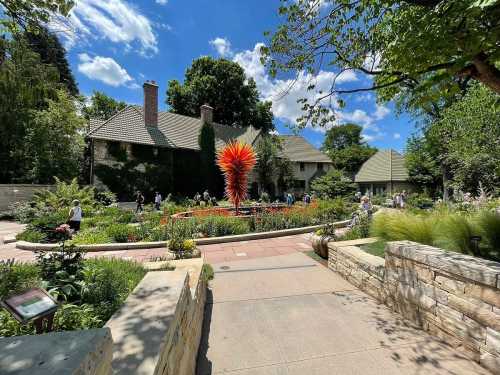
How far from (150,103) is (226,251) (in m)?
19.3

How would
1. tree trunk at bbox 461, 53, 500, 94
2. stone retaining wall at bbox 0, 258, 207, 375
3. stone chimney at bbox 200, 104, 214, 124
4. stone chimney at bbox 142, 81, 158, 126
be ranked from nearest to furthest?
stone retaining wall at bbox 0, 258, 207, 375, tree trunk at bbox 461, 53, 500, 94, stone chimney at bbox 142, 81, 158, 126, stone chimney at bbox 200, 104, 214, 124

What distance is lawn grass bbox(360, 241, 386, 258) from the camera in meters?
5.84

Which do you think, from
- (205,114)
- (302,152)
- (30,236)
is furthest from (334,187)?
(30,236)

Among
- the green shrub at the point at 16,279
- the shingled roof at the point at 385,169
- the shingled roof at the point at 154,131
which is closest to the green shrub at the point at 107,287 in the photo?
the green shrub at the point at 16,279

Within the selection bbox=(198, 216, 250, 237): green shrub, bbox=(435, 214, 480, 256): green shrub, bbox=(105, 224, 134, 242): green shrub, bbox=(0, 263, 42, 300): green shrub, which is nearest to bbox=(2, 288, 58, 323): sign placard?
bbox=(0, 263, 42, 300): green shrub

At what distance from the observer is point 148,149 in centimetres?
2228

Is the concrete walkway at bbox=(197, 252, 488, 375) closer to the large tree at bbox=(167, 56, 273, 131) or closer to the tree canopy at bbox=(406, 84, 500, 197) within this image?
the tree canopy at bbox=(406, 84, 500, 197)

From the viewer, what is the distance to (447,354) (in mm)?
3262

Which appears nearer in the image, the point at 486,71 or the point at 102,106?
the point at 486,71

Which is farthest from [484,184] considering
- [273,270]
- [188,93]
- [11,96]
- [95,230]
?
[11,96]

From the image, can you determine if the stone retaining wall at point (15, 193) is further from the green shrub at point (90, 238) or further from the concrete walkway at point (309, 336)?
the concrete walkway at point (309, 336)

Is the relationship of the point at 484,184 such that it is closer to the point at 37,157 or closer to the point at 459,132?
the point at 459,132

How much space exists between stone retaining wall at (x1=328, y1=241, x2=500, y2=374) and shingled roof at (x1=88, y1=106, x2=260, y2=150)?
2101cm

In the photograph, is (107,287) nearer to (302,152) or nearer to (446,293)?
(446,293)
